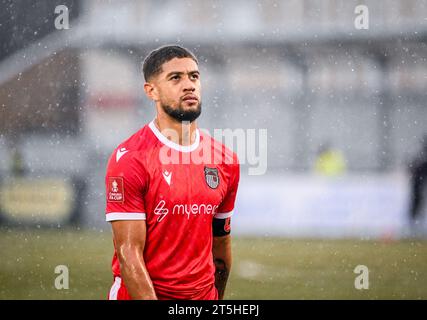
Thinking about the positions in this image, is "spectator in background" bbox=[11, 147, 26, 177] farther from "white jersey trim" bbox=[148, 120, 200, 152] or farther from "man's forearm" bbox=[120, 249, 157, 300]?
"man's forearm" bbox=[120, 249, 157, 300]

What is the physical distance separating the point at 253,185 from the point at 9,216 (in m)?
2.82

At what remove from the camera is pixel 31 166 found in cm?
840

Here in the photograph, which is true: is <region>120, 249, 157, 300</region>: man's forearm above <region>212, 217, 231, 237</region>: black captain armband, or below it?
below

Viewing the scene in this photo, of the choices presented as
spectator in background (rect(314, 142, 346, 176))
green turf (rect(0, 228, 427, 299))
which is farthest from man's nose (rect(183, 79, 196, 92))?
spectator in background (rect(314, 142, 346, 176))

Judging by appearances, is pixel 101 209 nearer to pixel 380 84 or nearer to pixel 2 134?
pixel 2 134

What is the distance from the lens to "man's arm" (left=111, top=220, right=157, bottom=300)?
229 centimetres

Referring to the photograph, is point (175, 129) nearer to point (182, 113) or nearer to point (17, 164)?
point (182, 113)

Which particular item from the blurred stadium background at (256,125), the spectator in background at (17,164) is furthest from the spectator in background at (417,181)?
the spectator in background at (17,164)

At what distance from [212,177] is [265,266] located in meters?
4.21

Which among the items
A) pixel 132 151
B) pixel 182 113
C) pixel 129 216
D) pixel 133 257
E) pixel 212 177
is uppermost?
pixel 182 113

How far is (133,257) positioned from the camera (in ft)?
7.60

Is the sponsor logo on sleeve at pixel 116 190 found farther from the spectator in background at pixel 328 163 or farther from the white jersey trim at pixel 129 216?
the spectator in background at pixel 328 163

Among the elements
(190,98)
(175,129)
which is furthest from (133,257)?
(190,98)

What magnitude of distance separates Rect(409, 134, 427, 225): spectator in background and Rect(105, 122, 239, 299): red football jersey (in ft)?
18.3
